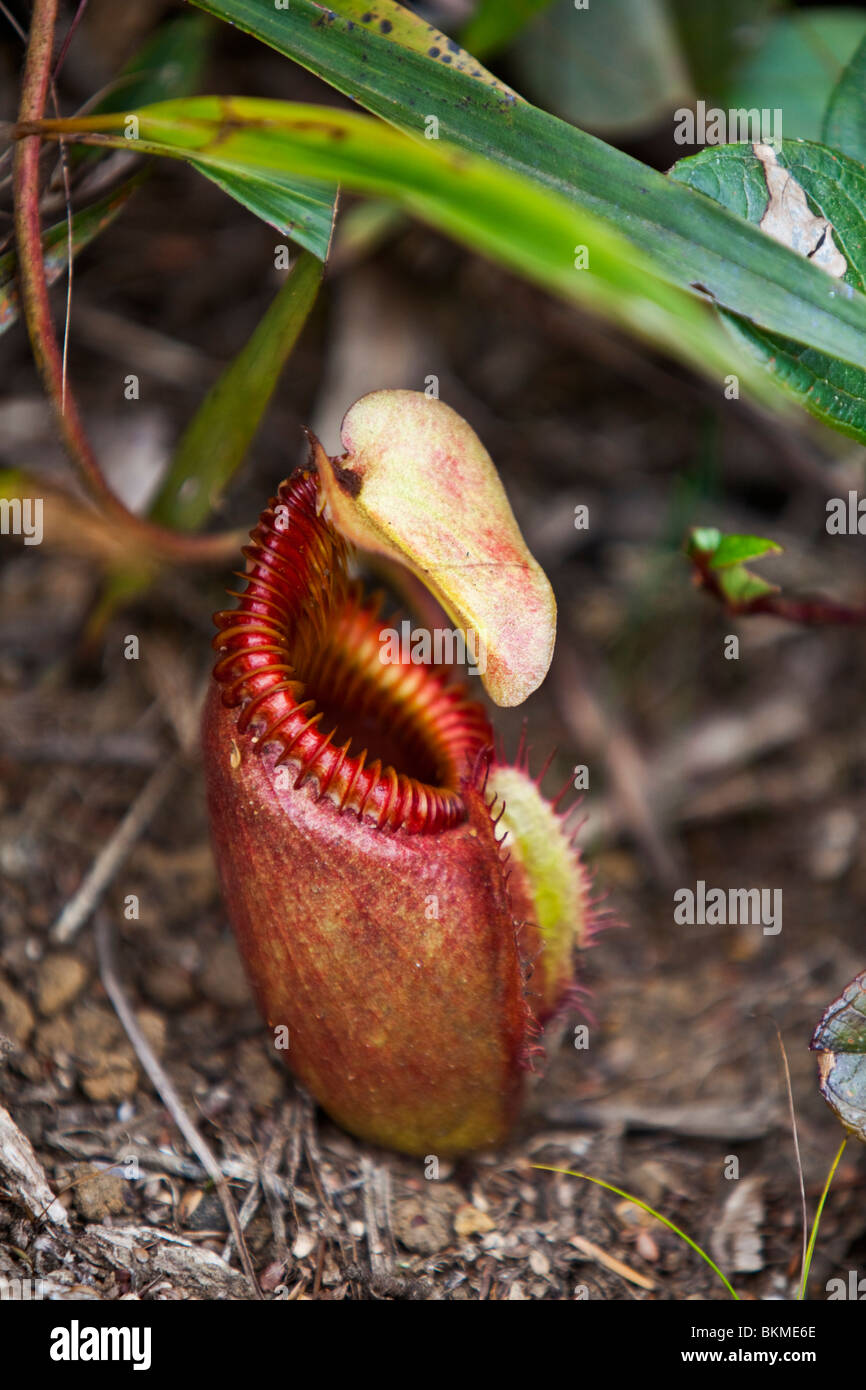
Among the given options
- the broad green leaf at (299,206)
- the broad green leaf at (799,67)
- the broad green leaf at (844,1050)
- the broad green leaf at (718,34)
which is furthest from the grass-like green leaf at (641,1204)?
the broad green leaf at (718,34)

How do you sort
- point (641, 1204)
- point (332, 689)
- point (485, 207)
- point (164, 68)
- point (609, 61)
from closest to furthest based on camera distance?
point (485, 207)
point (641, 1204)
point (332, 689)
point (164, 68)
point (609, 61)

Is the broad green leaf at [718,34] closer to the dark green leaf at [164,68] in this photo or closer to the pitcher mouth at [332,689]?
the dark green leaf at [164,68]

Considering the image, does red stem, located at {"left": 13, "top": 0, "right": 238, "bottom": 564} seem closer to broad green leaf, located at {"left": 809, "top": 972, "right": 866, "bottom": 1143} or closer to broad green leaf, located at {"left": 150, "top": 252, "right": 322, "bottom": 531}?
broad green leaf, located at {"left": 150, "top": 252, "right": 322, "bottom": 531}

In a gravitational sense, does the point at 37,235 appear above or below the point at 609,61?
below

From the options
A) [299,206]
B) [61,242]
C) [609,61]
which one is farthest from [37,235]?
[609,61]

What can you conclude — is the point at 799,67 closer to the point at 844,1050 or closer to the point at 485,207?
the point at 485,207
